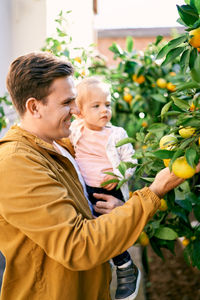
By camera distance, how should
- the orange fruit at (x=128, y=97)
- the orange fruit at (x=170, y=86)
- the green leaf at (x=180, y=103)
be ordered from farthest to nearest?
1. the orange fruit at (x=128, y=97)
2. the orange fruit at (x=170, y=86)
3. the green leaf at (x=180, y=103)

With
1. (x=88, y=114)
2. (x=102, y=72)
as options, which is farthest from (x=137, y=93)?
(x=88, y=114)

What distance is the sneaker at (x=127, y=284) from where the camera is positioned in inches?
68.5

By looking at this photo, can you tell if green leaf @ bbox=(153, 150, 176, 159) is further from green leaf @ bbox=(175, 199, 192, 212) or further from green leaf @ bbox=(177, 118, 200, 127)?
green leaf @ bbox=(175, 199, 192, 212)

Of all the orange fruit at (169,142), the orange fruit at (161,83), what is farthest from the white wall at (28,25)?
the orange fruit at (169,142)

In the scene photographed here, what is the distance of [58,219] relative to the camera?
1.27m

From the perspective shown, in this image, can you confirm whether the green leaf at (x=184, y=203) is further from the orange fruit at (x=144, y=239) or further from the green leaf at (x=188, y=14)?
the green leaf at (x=188, y=14)

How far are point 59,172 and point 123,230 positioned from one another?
38 centimetres

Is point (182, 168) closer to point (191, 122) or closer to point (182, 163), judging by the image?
point (182, 163)

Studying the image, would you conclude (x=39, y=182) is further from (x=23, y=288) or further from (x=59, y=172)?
(x=23, y=288)

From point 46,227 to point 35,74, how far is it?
60 centimetres

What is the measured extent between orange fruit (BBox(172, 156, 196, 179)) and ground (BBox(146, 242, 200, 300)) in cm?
272

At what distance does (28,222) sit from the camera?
1276 millimetres

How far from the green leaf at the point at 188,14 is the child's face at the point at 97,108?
83 centimetres

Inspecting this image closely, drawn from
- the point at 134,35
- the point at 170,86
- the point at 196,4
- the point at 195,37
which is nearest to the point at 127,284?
the point at 195,37
